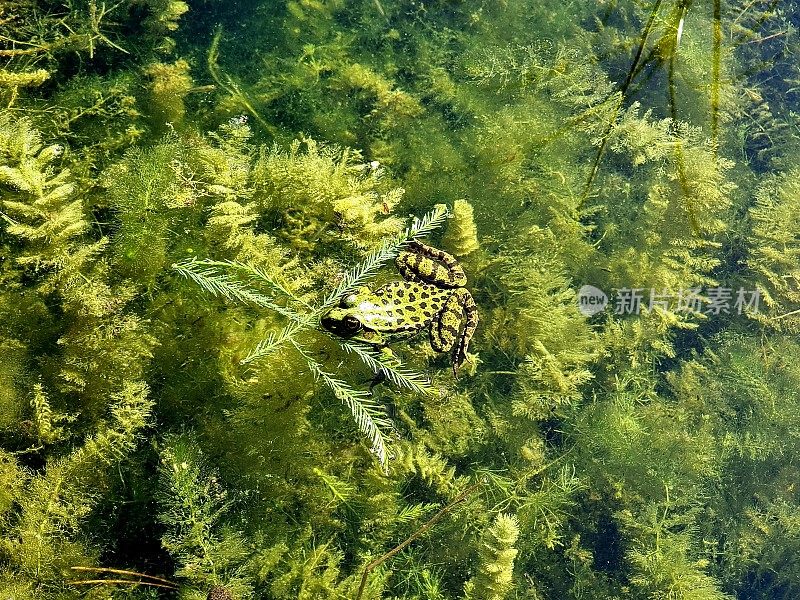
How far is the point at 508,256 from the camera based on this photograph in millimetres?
6355

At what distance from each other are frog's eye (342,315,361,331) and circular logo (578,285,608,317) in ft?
9.37

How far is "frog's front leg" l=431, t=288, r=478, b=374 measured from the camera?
575 cm

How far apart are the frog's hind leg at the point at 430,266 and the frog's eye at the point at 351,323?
1008mm

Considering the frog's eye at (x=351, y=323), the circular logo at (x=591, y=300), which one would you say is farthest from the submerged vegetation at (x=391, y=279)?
the frog's eye at (x=351, y=323)

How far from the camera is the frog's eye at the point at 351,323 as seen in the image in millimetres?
4953

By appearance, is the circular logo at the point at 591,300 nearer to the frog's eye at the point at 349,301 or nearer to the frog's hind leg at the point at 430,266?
the frog's hind leg at the point at 430,266

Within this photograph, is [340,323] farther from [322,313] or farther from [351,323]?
[322,313]

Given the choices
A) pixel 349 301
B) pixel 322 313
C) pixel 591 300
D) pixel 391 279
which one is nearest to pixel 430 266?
pixel 391 279

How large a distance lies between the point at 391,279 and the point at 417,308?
1.81 ft

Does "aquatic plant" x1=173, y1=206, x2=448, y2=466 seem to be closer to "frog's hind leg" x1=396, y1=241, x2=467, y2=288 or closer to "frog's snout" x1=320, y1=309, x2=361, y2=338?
"frog's snout" x1=320, y1=309, x2=361, y2=338

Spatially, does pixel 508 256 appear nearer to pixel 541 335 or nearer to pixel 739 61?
pixel 541 335

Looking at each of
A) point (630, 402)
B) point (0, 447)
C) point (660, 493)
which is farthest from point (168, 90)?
point (660, 493)

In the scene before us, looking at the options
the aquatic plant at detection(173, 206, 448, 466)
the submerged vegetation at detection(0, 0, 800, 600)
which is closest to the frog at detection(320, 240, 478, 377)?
the submerged vegetation at detection(0, 0, 800, 600)

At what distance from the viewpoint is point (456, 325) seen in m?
5.79
